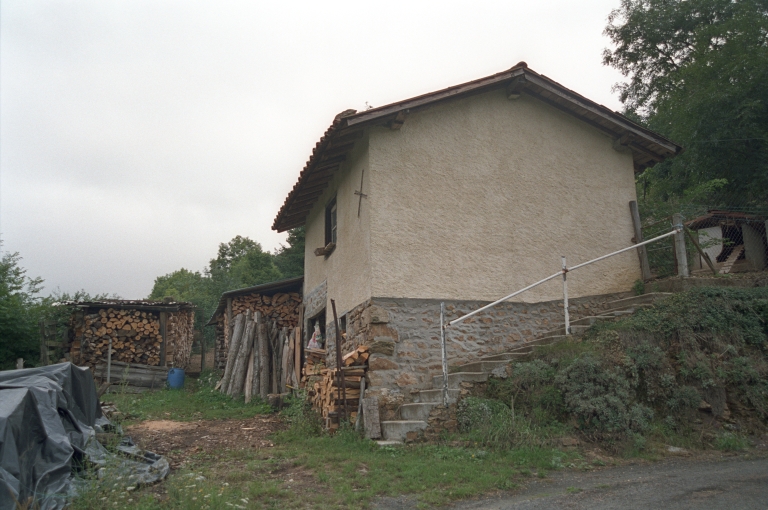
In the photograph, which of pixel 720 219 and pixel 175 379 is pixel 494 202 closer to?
pixel 720 219

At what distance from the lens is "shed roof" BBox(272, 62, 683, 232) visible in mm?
9430

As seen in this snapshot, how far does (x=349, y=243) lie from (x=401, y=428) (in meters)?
3.70

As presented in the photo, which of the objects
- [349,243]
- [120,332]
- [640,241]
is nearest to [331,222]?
[349,243]

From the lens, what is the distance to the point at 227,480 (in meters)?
6.38

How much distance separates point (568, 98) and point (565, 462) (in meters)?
6.99

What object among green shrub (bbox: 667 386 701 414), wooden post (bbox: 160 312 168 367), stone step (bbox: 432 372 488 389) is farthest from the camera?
wooden post (bbox: 160 312 168 367)

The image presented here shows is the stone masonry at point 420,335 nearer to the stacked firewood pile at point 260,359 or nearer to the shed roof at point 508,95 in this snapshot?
the shed roof at point 508,95

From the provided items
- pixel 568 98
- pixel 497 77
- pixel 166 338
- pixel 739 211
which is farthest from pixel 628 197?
pixel 166 338

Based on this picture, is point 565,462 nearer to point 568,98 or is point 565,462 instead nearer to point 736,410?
point 736,410

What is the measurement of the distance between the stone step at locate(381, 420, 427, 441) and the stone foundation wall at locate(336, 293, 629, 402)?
1.48 feet

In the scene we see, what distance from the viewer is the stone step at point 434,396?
8.23 meters

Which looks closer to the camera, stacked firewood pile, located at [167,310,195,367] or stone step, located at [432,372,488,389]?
stone step, located at [432,372,488,389]

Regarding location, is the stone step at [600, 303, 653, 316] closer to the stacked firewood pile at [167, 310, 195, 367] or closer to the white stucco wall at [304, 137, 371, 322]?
the white stucco wall at [304, 137, 371, 322]

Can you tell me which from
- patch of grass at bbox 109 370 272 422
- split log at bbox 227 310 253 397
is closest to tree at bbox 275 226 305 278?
patch of grass at bbox 109 370 272 422
